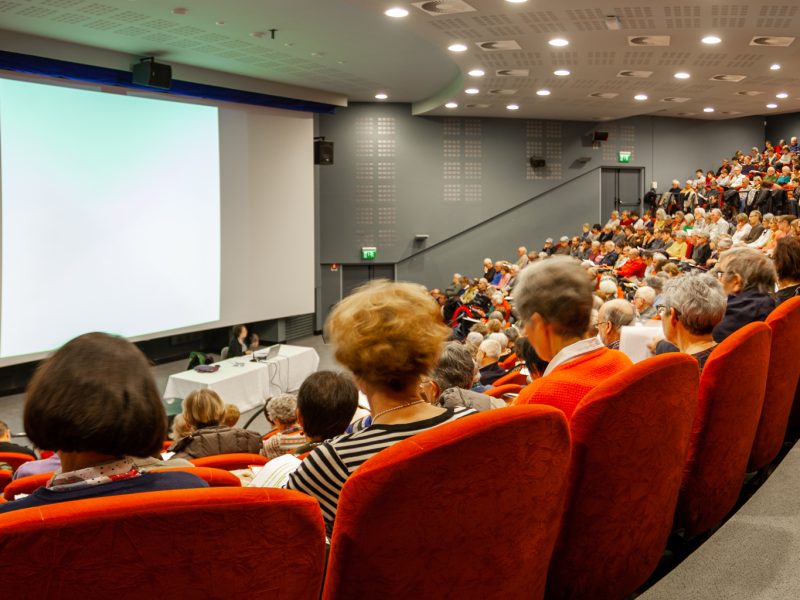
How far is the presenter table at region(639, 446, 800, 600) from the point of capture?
1604 mm

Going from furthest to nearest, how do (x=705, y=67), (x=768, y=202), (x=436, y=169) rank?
(x=436, y=169) < (x=768, y=202) < (x=705, y=67)

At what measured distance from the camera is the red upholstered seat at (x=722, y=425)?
6.43 ft

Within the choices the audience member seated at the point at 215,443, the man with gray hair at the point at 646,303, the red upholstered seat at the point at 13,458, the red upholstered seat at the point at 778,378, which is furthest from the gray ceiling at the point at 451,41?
the red upholstered seat at the point at 13,458

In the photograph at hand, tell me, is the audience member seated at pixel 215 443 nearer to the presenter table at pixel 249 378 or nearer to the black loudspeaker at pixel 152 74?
the presenter table at pixel 249 378

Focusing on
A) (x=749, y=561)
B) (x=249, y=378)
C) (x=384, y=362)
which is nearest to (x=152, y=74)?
(x=249, y=378)

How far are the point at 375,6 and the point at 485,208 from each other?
7887 mm

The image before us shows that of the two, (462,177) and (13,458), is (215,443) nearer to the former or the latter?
(13,458)

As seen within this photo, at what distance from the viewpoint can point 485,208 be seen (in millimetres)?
14492

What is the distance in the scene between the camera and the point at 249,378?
7.96 meters

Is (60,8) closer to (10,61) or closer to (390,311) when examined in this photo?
(10,61)

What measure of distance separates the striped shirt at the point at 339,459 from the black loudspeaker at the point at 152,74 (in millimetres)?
8170

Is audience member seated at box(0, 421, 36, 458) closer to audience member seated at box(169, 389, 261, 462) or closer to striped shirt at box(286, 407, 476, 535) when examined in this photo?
audience member seated at box(169, 389, 261, 462)

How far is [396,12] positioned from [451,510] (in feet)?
21.8

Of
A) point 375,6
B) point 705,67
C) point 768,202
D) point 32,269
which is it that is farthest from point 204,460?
point 768,202
